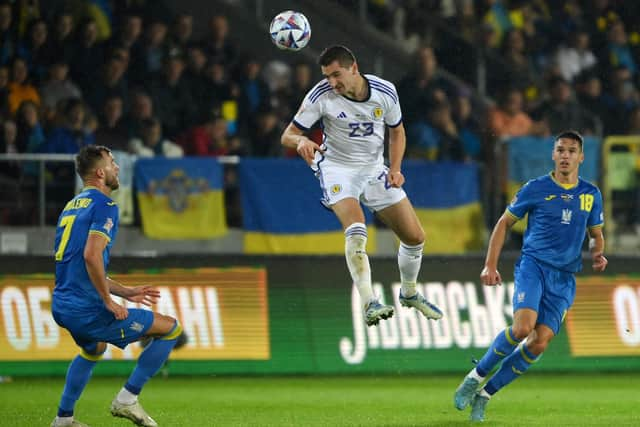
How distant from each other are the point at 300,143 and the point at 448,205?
599 centimetres

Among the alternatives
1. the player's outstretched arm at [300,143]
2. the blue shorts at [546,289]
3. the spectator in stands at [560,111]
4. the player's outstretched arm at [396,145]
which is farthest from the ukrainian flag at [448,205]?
the player's outstretched arm at [300,143]

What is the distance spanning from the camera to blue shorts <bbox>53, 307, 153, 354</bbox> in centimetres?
884

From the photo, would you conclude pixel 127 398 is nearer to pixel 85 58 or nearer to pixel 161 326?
pixel 161 326

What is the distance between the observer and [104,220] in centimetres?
862

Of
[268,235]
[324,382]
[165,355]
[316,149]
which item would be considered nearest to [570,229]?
[316,149]

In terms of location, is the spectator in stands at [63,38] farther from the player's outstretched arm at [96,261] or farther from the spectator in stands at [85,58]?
→ the player's outstretched arm at [96,261]

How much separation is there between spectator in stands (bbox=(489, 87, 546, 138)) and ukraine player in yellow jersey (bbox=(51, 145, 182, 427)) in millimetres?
8912

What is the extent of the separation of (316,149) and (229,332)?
4.97 meters

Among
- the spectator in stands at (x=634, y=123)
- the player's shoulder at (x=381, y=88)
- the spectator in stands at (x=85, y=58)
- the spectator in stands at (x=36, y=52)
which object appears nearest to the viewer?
the player's shoulder at (x=381, y=88)

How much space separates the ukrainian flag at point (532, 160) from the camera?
50.0 ft

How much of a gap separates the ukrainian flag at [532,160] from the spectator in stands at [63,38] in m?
5.67

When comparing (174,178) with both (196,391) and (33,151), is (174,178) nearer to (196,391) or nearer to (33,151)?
(33,151)

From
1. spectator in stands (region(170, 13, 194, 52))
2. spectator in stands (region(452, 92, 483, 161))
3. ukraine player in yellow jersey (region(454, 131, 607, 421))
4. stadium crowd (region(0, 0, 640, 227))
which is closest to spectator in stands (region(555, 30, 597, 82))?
stadium crowd (region(0, 0, 640, 227))

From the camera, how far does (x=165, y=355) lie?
30.4 feet
